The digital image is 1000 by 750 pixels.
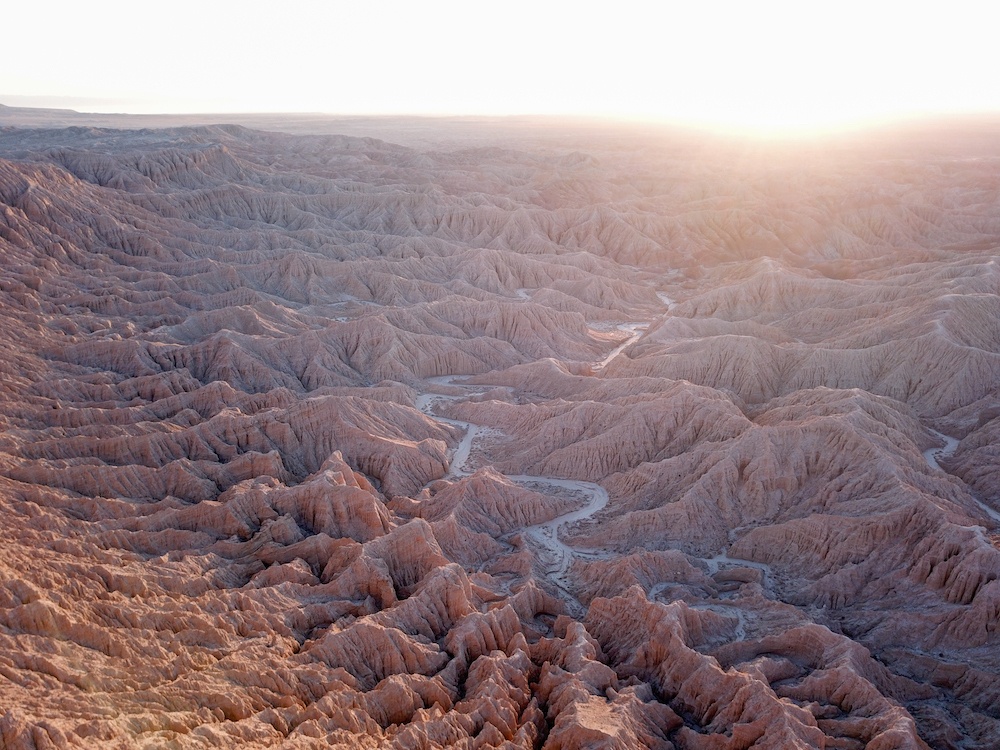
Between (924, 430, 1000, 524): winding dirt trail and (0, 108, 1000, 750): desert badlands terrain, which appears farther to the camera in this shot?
(924, 430, 1000, 524): winding dirt trail

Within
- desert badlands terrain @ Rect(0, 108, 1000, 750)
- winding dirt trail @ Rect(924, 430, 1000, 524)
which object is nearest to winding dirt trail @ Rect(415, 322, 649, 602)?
desert badlands terrain @ Rect(0, 108, 1000, 750)

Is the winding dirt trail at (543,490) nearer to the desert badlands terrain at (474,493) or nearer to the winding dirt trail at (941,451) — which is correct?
the desert badlands terrain at (474,493)

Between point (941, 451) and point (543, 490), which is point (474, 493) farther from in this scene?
point (941, 451)

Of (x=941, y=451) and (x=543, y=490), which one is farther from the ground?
(x=941, y=451)

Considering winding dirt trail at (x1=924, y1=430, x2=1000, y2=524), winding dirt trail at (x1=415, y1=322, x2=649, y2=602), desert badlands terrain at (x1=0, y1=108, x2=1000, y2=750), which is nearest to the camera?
desert badlands terrain at (x1=0, y1=108, x2=1000, y2=750)

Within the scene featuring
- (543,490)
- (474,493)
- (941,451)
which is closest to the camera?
(474,493)

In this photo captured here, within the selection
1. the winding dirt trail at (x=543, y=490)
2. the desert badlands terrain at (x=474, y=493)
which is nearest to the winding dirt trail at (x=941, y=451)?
the desert badlands terrain at (x=474, y=493)

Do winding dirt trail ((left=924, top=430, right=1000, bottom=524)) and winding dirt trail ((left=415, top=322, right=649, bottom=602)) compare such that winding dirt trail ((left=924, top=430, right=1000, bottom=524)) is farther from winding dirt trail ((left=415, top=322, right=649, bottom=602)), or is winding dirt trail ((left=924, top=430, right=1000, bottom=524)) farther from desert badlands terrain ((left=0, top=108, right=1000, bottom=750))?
winding dirt trail ((left=415, top=322, right=649, bottom=602))

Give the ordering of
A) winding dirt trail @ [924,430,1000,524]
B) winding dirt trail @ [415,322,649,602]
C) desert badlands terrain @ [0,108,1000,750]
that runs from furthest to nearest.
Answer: winding dirt trail @ [924,430,1000,524]
winding dirt trail @ [415,322,649,602]
desert badlands terrain @ [0,108,1000,750]

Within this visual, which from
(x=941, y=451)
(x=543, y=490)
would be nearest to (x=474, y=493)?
(x=543, y=490)
